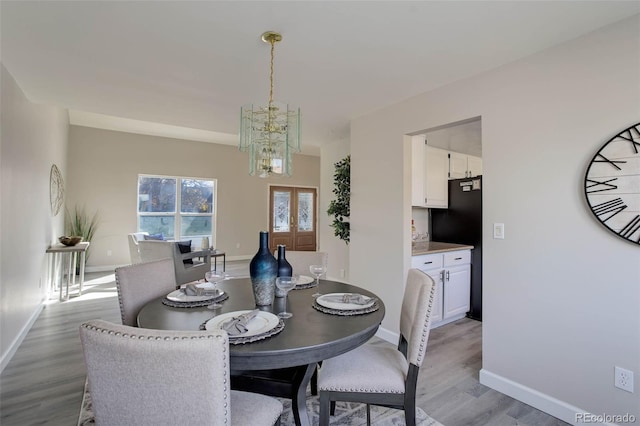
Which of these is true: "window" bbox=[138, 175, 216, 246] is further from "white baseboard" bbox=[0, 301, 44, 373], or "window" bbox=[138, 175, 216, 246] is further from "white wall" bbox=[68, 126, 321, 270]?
"white baseboard" bbox=[0, 301, 44, 373]

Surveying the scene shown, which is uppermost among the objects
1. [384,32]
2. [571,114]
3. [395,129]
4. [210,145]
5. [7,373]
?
[210,145]

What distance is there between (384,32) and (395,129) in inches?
51.6

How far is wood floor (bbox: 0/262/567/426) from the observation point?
194 centimetres

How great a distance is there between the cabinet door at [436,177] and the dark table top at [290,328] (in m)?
2.22

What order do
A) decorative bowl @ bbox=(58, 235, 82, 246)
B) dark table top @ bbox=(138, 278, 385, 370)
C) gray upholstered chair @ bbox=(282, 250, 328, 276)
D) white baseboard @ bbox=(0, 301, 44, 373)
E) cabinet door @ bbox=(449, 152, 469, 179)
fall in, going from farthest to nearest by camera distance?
decorative bowl @ bbox=(58, 235, 82, 246) < cabinet door @ bbox=(449, 152, 469, 179) < gray upholstered chair @ bbox=(282, 250, 328, 276) < white baseboard @ bbox=(0, 301, 44, 373) < dark table top @ bbox=(138, 278, 385, 370)

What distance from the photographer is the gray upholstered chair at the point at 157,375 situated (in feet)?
2.91

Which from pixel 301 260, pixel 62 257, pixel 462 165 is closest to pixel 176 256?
pixel 62 257

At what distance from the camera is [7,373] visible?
2.41 meters

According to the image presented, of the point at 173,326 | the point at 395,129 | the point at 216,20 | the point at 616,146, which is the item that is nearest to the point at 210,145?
the point at 395,129

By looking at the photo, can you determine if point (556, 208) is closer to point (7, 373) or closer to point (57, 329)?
point (7, 373)

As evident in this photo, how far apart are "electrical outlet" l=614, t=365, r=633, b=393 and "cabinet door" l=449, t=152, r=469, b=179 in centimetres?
268

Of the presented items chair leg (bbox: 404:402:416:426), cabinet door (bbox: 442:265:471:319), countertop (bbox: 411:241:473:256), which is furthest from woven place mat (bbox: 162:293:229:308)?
cabinet door (bbox: 442:265:471:319)

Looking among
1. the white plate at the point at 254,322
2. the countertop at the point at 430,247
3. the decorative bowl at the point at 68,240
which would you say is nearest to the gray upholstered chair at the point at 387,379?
the white plate at the point at 254,322

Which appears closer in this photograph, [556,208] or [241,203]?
[556,208]
